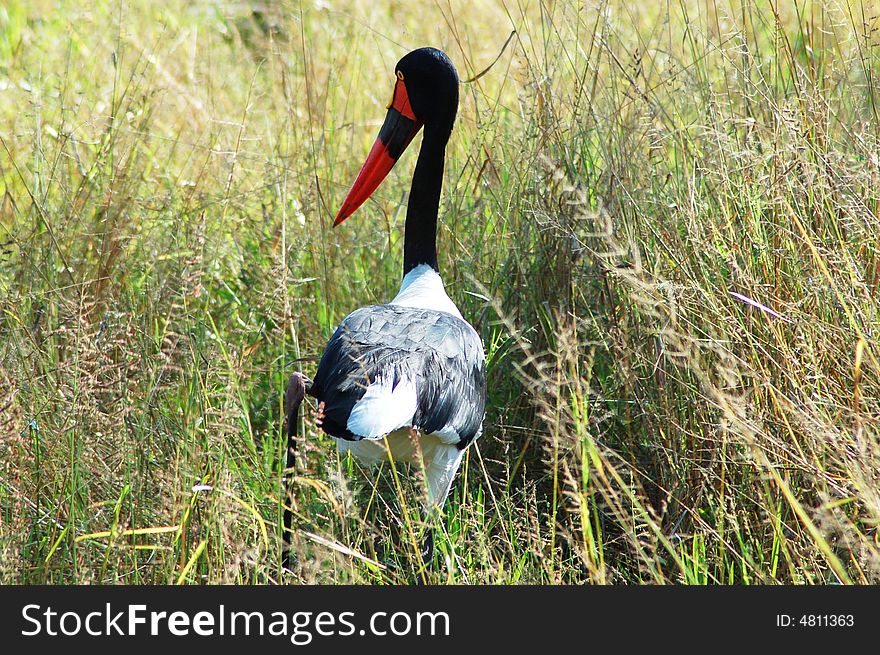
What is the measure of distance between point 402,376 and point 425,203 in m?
0.97

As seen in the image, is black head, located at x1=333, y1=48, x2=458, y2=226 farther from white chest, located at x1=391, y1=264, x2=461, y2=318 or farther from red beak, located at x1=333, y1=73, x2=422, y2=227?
white chest, located at x1=391, y1=264, x2=461, y2=318

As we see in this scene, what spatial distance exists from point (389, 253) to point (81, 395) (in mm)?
1722

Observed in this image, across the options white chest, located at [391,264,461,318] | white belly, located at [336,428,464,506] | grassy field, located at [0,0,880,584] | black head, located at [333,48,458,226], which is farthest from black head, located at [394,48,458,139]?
white belly, located at [336,428,464,506]

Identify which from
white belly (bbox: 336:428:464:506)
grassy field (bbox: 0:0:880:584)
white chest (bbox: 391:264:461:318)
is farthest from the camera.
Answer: white chest (bbox: 391:264:461:318)

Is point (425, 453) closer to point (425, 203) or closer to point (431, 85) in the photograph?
point (425, 203)

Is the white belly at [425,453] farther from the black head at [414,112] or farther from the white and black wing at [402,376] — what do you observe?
the black head at [414,112]

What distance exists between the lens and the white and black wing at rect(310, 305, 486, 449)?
2742 millimetres

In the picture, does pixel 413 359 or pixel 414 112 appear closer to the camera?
pixel 413 359

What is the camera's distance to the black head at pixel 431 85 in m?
3.57

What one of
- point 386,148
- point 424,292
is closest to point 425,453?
point 424,292

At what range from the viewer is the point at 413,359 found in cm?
299

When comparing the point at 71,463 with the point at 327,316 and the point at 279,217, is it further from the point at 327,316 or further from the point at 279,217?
the point at 279,217

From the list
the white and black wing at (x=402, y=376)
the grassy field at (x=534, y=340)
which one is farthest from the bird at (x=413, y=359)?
the grassy field at (x=534, y=340)

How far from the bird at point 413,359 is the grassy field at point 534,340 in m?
0.14
